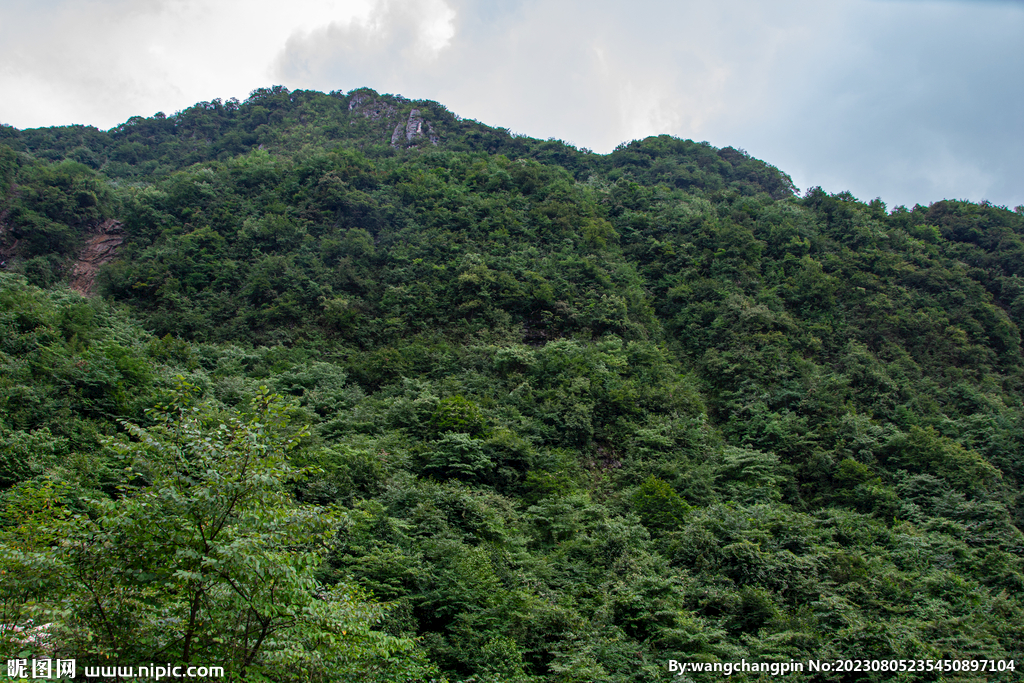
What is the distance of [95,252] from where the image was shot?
26859mm

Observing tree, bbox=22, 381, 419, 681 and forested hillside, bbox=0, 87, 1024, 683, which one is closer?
tree, bbox=22, 381, 419, 681

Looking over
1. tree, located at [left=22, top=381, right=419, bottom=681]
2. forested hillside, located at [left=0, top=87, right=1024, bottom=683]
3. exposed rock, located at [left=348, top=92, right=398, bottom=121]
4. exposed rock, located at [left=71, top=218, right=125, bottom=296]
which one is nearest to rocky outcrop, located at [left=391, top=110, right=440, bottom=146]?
exposed rock, located at [left=348, top=92, right=398, bottom=121]

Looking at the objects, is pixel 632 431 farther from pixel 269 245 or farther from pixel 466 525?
pixel 269 245

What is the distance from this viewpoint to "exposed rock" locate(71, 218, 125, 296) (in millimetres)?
25297

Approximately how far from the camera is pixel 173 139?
52531mm

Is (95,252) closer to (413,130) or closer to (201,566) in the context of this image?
(201,566)

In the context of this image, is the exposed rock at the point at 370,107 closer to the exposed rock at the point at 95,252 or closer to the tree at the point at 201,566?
the exposed rock at the point at 95,252

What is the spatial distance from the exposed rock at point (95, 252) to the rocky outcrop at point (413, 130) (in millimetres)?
28556

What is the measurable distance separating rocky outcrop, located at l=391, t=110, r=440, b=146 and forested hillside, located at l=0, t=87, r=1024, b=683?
Result: 15.8 meters

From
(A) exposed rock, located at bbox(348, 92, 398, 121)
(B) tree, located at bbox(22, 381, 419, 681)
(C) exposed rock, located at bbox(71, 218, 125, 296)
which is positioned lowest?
(B) tree, located at bbox(22, 381, 419, 681)

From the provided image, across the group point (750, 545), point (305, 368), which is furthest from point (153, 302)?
point (750, 545)

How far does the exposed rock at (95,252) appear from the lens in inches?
996

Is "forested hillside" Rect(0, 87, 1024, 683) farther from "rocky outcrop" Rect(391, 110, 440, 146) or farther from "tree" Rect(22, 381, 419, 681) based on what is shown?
"rocky outcrop" Rect(391, 110, 440, 146)

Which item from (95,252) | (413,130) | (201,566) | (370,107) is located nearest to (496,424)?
(201,566)
